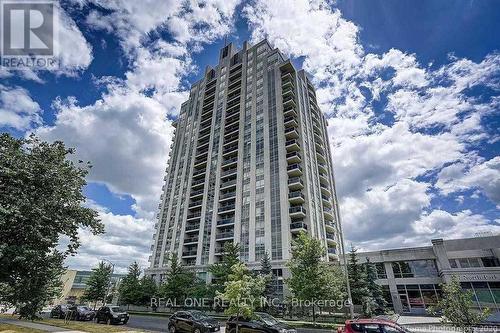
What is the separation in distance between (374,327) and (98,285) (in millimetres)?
54549

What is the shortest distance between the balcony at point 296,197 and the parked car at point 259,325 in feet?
97.1

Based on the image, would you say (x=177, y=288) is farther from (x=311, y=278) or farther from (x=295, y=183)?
(x=295, y=183)

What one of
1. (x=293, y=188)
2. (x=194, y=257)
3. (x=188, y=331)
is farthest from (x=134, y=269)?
(x=188, y=331)

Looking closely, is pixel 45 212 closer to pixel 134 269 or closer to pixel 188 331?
pixel 188 331

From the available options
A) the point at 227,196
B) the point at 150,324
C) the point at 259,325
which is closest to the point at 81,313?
the point at 150,324

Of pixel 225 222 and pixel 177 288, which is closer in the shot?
pixel 177 288

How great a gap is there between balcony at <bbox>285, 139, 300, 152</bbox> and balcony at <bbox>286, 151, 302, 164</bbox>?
45.7 inches

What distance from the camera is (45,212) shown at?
54.5ft

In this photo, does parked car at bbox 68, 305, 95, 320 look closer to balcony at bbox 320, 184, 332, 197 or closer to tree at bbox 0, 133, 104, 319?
tree at bbox 0, 133, 104, 319

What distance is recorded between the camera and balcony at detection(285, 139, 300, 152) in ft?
169

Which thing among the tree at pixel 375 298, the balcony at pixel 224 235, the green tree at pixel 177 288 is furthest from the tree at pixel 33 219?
the balcony at pixel 224 235

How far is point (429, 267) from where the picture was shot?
36.0 metres

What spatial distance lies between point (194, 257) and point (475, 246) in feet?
149

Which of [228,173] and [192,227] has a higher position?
[228,173]
